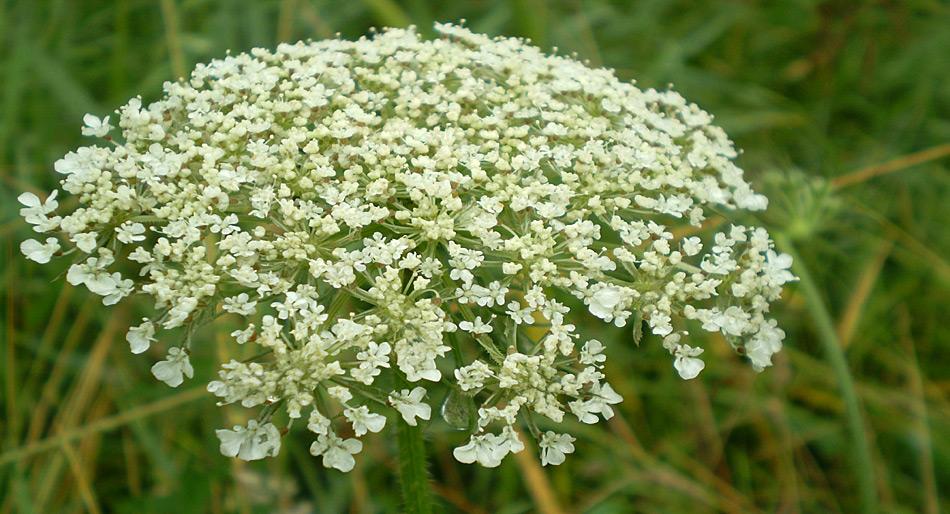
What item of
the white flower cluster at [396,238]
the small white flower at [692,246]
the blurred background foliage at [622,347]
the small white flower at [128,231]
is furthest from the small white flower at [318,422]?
the blurred background foliage at [622,347]

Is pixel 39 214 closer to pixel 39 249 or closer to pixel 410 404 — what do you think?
pixel 39 249

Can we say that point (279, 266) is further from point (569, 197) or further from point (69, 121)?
point (69, 121)

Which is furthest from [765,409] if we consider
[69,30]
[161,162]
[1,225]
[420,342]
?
[69,30]

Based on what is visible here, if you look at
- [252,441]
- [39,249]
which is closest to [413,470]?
[252,441]

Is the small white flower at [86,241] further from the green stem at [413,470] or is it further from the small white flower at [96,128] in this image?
the green stem at [413,470]

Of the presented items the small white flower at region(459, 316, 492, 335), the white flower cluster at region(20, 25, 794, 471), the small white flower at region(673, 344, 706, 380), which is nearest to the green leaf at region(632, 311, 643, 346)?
the white flower cluster at region(20, 25, 794, 471)

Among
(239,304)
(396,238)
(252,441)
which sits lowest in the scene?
(252,441)

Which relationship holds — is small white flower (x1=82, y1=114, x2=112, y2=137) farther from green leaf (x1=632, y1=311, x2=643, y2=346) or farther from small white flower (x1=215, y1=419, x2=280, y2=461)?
green leaf (x1=632, y1=311, x2=643, y2=346)

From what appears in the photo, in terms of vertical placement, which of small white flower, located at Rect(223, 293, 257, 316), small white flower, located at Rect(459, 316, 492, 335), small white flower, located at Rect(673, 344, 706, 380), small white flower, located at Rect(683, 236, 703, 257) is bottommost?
small white flower, located at Rect(223, 293, 257, 316)
